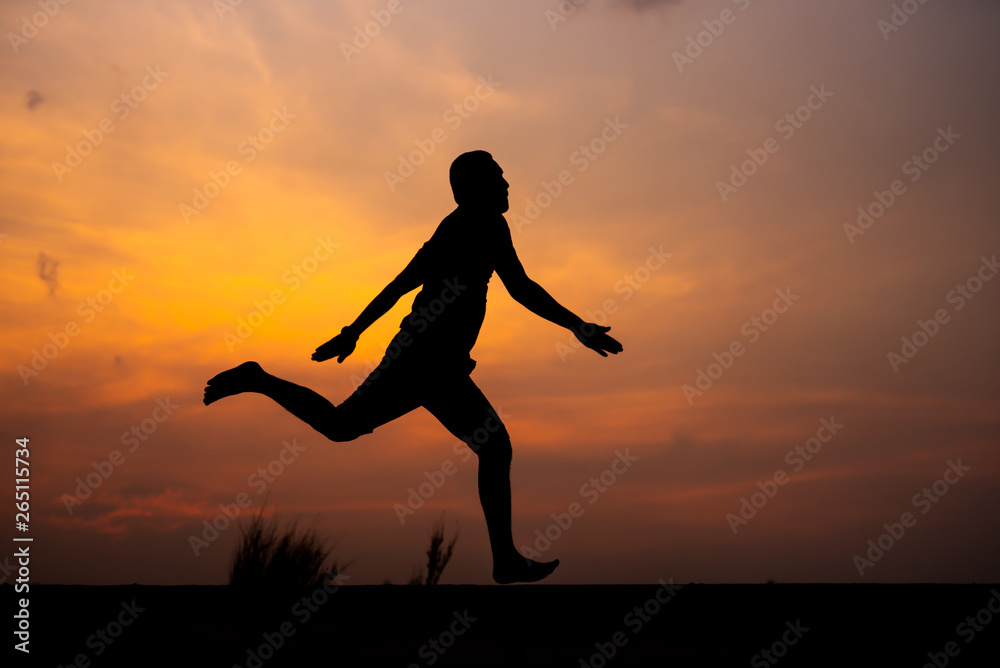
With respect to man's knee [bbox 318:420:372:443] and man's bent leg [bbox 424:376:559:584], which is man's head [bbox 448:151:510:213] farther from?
man's knee [bbox 318:420:372:443]

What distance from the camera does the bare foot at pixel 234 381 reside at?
5094 mm

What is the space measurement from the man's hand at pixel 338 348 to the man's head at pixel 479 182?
88 cm

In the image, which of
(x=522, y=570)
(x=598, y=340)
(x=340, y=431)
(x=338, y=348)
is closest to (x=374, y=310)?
(x=338, y=348)

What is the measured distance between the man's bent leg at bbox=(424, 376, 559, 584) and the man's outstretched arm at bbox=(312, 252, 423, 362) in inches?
19.1

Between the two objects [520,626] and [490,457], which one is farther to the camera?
[490,457]

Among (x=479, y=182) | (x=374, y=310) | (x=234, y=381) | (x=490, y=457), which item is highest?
(x=479, y=182)

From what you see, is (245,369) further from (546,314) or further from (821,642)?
(821,642)

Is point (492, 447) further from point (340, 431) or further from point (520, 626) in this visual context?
point (520, 626)

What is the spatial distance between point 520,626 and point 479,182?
7.21 feet

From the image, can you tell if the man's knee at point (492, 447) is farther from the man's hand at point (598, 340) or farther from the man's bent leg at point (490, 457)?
the man's hand at point (598, 340)

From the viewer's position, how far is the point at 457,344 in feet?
16.0

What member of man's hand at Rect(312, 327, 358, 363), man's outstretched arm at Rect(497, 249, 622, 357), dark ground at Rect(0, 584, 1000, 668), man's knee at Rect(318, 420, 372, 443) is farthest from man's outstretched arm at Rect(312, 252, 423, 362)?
dark ground at Rect(0, 584, 1000, 668)

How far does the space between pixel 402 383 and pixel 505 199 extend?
3.48 ft

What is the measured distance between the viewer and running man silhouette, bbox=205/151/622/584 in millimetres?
4879
